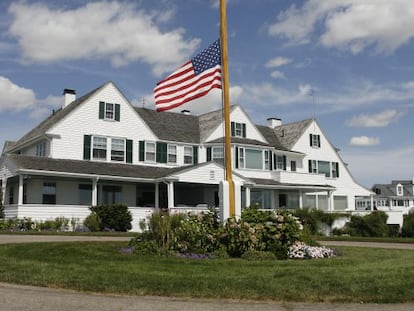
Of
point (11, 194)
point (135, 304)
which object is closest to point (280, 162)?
point (11, 194)

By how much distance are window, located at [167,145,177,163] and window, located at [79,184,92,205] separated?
6180 mm

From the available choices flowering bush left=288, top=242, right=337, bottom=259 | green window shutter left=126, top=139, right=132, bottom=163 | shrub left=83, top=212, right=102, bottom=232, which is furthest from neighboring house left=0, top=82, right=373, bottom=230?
flowering bush left=288, top=242, right=337, bottom=259

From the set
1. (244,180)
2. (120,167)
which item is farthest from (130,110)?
(244,180)

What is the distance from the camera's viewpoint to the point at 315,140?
1737 inches

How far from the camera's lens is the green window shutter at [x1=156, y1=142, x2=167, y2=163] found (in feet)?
113

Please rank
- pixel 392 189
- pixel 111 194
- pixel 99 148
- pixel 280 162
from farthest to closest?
pixel 392 189 < pixel 280 162 < pixel 99 148 < pixel 111 194

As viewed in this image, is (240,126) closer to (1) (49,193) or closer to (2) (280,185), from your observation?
(2) (280,185)

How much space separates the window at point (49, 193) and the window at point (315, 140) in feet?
74.4

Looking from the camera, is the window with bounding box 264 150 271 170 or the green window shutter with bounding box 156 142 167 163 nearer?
the green window shutter with bounding box 156 142 167 163

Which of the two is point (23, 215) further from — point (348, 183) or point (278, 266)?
point (348, 183)

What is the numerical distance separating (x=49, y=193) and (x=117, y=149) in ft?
17.4

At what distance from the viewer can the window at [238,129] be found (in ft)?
124

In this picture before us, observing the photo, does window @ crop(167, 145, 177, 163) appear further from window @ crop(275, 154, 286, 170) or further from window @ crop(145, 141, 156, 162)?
window @ crop(275, 154, 286, 170)

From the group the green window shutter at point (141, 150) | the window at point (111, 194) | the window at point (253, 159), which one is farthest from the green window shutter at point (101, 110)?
the window at point (253, 159)
